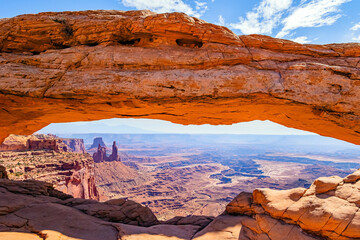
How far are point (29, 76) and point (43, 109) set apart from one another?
85.8 inches

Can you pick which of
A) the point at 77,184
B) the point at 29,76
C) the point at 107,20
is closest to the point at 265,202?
the point at 107,20

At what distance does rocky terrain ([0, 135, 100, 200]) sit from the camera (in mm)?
31925

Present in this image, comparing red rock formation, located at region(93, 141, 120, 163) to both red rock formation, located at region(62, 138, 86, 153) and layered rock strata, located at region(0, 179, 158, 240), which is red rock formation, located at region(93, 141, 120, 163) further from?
layered rock strata, located at region(0, 179, 158, 240)

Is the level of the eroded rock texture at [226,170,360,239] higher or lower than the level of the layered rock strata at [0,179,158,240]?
higher

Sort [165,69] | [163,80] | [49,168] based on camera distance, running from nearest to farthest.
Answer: [163,80]
[165,69]
[49,168]

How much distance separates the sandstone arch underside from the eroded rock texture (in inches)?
141

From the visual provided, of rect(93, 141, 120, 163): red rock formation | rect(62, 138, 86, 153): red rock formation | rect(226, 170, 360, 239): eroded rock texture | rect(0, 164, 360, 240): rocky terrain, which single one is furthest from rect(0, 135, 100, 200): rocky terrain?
rect(62, 138, 86, 153): red rock formation

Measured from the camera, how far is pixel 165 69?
31.9 ft

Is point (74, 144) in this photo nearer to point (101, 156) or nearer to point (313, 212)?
point (101, 156)

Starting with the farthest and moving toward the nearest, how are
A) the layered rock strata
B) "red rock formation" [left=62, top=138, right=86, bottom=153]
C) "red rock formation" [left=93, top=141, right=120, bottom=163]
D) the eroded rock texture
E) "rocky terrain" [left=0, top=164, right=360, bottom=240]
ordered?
1. "red rock formation" [left=62, top=138, right=86, bottom=153]
2. "red rock formation" [left=93, top=141, right=120, bottom=163]
3. the layered rock strata
4. "rocky terrain" [left=0, top=164, right=360, bottom=240]
5. the eroded rock texture

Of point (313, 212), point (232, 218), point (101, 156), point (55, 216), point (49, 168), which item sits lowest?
point (101, 156)

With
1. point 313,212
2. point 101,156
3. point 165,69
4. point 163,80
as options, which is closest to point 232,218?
point 313,212

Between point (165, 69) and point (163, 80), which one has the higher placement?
point (165, 69)

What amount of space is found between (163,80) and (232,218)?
786 cm
